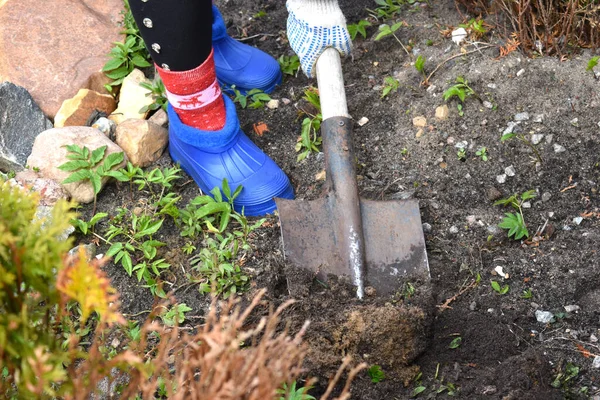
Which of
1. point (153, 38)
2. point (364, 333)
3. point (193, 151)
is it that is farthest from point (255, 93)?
point (364, 333)

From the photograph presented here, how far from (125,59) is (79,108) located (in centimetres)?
34

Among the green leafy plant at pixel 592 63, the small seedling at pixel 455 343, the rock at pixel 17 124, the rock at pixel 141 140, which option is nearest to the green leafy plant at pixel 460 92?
the green leafy plant at pixel 592 63

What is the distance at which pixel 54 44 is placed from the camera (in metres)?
3.23

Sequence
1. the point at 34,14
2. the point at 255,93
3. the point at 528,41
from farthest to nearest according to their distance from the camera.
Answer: the point at 34,14 < the point at 255,93 < the point at 528,41

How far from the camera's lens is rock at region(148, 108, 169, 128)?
2.97 m

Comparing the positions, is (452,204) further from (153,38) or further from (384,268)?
(153,38)

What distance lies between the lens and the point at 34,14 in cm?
329

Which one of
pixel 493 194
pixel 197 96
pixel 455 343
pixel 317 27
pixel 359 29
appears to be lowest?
pixel 455 343

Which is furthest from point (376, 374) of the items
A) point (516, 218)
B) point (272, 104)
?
point (272, 104)

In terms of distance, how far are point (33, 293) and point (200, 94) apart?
4.28 ft

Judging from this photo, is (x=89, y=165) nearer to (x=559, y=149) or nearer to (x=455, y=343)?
(x=455, y=343)

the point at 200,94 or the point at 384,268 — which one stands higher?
the point at 200,94

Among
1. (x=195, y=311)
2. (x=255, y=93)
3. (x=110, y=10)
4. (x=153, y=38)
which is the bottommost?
(x=195, y=311)

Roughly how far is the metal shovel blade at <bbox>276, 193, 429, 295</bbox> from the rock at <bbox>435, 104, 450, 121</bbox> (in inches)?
20.6
